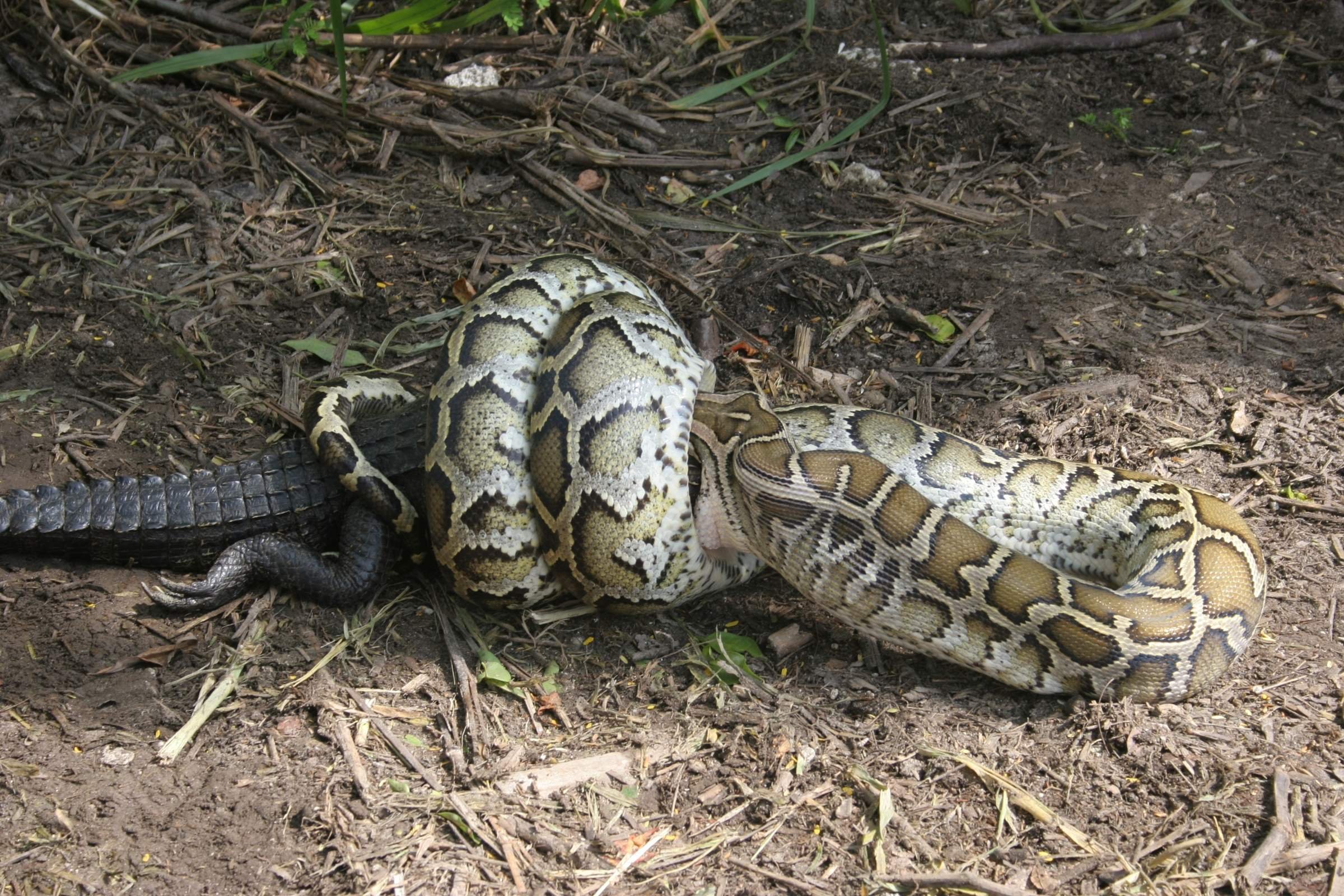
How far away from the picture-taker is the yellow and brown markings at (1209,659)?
4.30 m

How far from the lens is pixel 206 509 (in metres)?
5.21

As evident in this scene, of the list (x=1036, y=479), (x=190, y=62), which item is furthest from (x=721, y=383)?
(x=190, y=62)

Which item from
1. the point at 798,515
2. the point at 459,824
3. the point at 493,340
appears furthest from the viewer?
the point at 493,340

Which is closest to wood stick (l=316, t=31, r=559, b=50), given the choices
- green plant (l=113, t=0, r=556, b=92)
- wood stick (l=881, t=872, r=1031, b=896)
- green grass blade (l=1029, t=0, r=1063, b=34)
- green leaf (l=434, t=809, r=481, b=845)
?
green plant (l=113, t=0, r=556, b=92)

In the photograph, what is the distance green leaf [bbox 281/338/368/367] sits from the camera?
6.15m

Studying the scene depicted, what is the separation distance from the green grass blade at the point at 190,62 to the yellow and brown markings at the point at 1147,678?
20.9 feet

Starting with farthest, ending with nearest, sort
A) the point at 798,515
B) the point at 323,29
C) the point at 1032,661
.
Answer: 1. the point at 323,29
2. the point at 798,515
3. the point at 1032,661

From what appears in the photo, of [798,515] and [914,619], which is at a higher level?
[798,515]

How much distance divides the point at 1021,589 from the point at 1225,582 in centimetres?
84

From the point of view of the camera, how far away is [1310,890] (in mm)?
3596

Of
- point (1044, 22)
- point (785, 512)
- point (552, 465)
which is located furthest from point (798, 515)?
point (1044, 22)

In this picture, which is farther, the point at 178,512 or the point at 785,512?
the point at 178,512

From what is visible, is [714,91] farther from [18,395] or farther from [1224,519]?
[18,395]

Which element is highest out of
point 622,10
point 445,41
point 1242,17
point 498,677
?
point 1242,17
